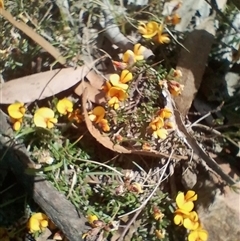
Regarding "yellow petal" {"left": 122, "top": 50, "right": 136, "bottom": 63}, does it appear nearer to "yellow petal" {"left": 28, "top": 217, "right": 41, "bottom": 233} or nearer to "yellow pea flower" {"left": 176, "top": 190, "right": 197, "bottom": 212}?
"yellow pea flower" {"left": 176, "top": 190, "right": 197, "bottom": 212}

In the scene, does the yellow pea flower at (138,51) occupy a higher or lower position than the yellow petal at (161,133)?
higher

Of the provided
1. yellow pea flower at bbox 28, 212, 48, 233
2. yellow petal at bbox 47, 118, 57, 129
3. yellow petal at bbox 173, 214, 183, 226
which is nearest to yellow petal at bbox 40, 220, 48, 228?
yellow pea flower at bbox 28, 212, 48, 233

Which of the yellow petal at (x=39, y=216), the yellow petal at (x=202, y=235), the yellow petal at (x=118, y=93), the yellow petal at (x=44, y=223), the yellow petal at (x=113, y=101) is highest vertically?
the yellow petal at (x=118, y=93)

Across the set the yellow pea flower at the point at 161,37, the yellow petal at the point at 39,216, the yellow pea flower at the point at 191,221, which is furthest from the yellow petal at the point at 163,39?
the yellow petal at the point at 39,216

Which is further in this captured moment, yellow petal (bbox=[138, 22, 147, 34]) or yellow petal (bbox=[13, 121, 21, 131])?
yellow petal (bbox=[138, 22, 147, 34])

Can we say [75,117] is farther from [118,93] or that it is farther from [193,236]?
[193,236]

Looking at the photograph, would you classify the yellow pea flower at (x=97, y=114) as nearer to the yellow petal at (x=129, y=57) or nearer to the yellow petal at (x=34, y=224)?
the yellow petal at (x=129, y=57)
